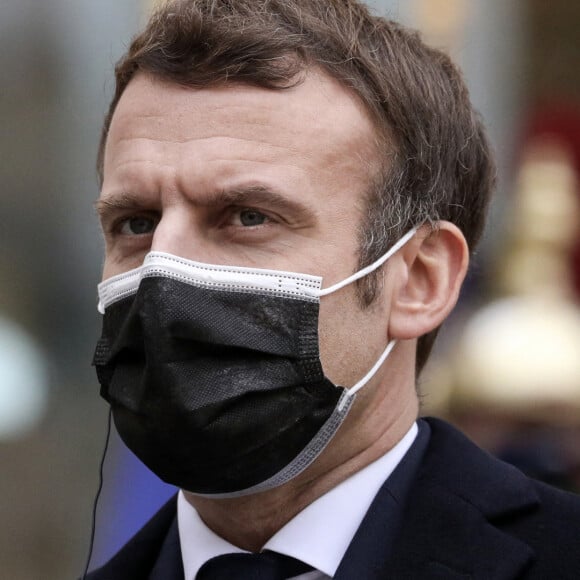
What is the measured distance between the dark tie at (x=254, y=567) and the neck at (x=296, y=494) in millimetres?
87

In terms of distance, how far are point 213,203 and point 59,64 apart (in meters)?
8.65

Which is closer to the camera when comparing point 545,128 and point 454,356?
point 454,356

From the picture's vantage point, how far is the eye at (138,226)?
334 centimetres

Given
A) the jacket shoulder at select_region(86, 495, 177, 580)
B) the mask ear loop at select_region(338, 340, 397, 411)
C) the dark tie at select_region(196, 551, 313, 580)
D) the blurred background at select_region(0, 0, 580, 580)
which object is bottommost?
the blurred background at select_region(0, 0, 580, 580)

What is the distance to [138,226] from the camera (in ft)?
11.0

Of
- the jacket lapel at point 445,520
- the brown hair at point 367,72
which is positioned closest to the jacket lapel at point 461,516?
the jacket lapel at point 445,520

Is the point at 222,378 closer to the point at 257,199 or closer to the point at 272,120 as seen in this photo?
the point at 257,199

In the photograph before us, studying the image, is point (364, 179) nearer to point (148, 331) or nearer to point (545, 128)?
point (148, 331)

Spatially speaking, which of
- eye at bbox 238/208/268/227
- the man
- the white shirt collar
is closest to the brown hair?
the man

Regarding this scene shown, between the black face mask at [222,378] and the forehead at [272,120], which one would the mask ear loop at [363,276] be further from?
the forehead at [272,120]

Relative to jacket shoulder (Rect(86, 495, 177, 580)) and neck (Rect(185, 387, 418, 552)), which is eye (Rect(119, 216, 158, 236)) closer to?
neck (Rect(185, 387, 418, 552))

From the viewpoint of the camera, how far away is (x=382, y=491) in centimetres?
323

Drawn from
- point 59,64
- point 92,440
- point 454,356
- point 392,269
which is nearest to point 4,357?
point 92,440

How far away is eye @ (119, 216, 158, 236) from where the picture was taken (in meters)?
3.34
